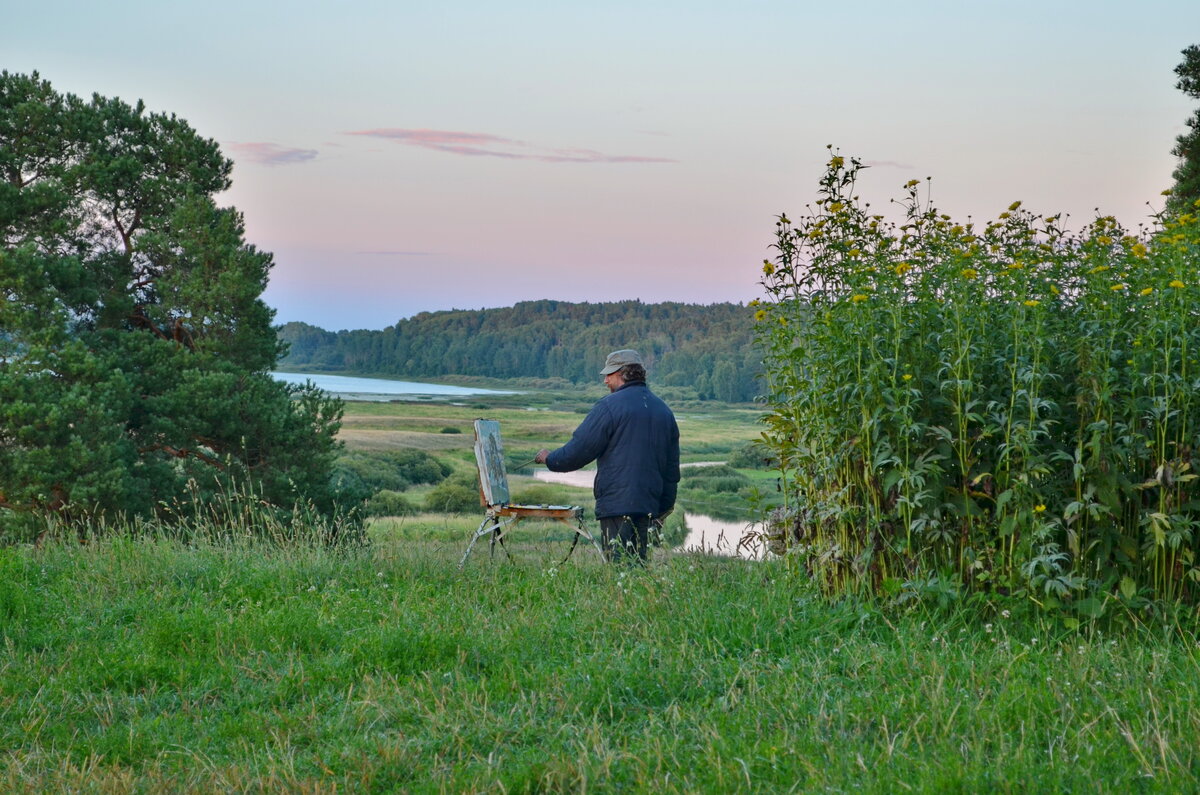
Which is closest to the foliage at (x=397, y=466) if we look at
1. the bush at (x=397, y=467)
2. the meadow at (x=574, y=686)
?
the bush at (x=397, y=467)

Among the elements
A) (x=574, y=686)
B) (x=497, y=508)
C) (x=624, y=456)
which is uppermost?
(x=624, y=456)

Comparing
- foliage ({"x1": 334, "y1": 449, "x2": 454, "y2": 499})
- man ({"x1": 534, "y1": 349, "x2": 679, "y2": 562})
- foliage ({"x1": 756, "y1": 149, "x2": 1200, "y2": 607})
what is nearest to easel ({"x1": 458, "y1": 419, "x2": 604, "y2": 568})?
man ({"x1": 534, "y1": 349, "x2": 679, "y2": 562})

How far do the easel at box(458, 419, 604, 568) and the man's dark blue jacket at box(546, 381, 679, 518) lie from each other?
0.29 m

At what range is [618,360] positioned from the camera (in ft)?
25.7

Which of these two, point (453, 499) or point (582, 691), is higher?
point (582, 691)

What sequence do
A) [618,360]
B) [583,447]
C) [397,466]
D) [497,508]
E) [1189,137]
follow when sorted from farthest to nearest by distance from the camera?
1. [397,466]
2. [1189,137]
3. [497,508]
4. [618,360]
5. [583,447]

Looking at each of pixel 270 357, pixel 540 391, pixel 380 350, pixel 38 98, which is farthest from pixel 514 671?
pixel 380 350

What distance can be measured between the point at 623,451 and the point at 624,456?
1.4 inches

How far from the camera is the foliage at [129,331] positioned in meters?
19.4

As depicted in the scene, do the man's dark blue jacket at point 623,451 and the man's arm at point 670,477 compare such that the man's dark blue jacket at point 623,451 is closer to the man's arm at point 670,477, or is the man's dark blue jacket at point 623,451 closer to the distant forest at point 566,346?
the man's arm at point 670,477

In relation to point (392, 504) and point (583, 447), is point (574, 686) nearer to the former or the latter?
point (583, 447)

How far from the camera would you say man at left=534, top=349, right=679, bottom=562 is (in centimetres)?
761

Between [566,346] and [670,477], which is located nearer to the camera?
[670,477]

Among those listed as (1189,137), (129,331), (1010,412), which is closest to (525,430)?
(129,331)
